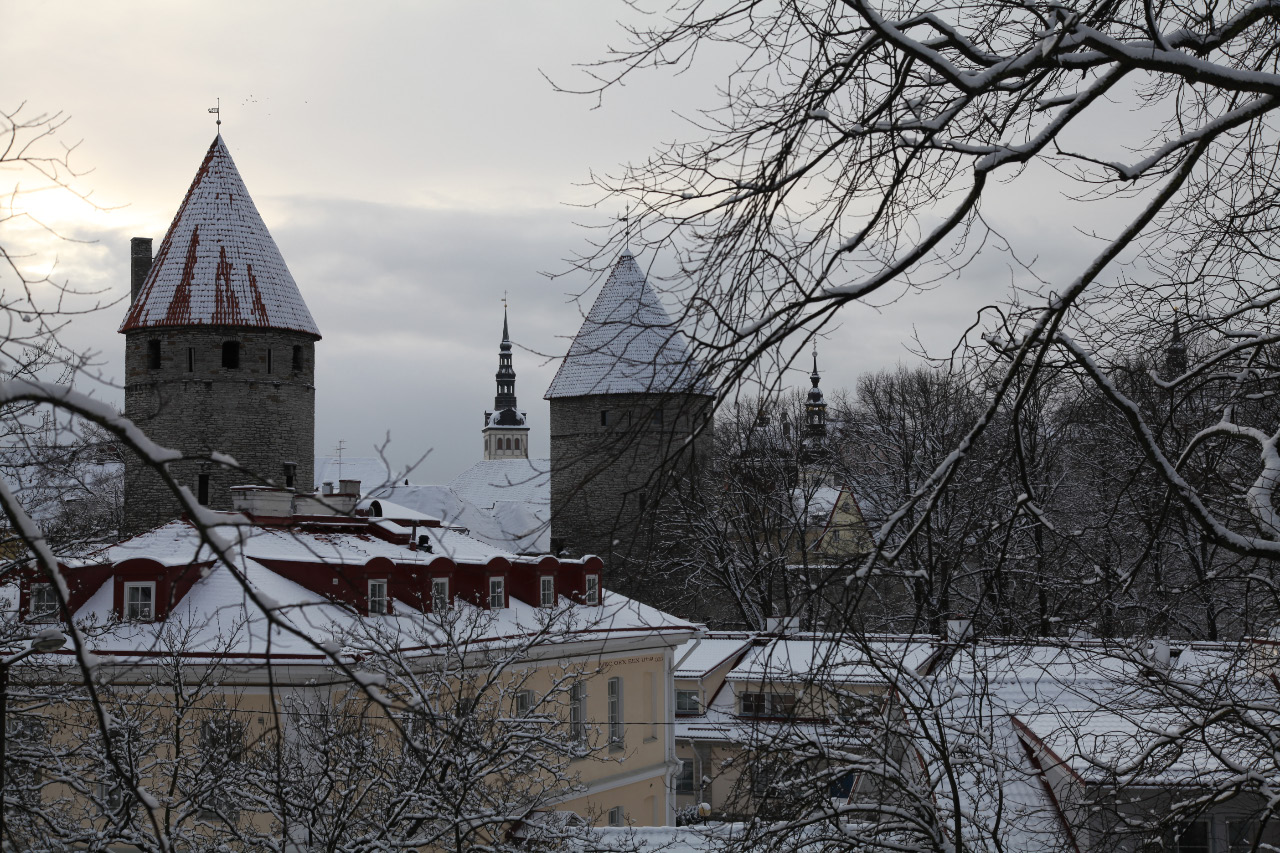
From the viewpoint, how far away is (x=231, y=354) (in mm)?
28109

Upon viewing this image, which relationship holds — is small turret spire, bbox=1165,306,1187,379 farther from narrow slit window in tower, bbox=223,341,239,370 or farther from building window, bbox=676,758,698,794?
narrow slit window in tower, bbox=223,341,239,370

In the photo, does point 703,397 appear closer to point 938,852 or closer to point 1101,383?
point 1101,383

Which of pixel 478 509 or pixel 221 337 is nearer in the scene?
pixel 221 337

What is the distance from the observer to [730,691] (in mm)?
25828

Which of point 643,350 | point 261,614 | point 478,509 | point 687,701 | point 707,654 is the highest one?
point 478,509

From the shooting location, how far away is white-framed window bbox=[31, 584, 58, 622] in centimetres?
1226

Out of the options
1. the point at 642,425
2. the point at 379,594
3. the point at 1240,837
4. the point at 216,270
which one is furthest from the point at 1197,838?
the point at 216,270

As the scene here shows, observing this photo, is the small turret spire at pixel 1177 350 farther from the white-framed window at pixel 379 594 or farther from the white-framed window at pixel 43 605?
the white-framed window at pixel 379 594

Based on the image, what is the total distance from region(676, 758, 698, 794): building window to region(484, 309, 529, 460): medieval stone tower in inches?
3348

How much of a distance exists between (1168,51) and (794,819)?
2746mm

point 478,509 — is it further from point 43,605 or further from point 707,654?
point 43,605

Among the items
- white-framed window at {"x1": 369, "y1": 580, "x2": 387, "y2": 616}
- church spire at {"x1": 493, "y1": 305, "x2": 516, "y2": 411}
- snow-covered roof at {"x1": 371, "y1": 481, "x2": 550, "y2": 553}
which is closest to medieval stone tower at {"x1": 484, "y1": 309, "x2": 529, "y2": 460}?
church spire at {"x1": 493, "y1": 305, "x2": 516, "y2": 411}

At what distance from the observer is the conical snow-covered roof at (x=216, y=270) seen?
91.4ft

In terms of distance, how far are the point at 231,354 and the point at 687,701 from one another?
11917mm
